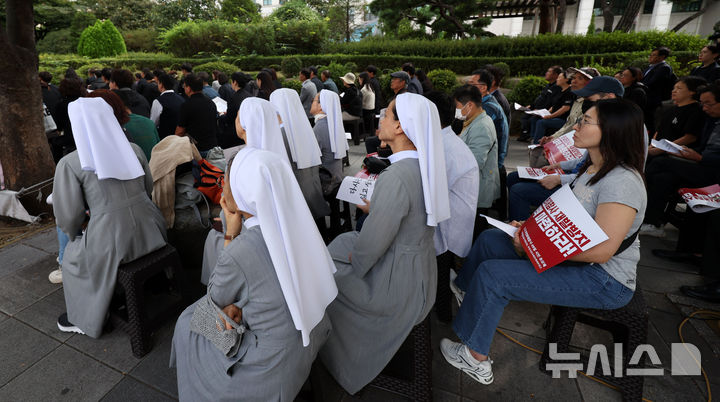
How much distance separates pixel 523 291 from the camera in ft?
6.86

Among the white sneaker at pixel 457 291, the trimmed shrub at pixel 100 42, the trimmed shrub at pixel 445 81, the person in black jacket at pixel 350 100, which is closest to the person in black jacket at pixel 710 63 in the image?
the trimmed shrub at pixel 445 81

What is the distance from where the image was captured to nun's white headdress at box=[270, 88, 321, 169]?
11.9 feet

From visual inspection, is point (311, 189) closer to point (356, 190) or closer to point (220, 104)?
point (356, 190)

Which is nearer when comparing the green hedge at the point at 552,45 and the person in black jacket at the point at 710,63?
the person in black jacket at the point at 710,63

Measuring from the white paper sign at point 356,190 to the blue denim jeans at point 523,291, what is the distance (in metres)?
1.12

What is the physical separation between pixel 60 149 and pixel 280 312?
7.10m

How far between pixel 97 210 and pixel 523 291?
9.43ft

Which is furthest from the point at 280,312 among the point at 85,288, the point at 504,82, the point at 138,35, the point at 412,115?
the point at 138,35

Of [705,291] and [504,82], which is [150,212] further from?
[504,82]

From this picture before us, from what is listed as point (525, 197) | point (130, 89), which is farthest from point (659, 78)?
point (130, 89)

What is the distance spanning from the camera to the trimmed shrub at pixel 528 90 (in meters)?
9.10

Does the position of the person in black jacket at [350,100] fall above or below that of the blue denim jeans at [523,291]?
above

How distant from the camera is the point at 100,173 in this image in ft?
7.73

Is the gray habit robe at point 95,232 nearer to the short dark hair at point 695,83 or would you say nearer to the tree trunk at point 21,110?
the tree trunk at point 21,110
